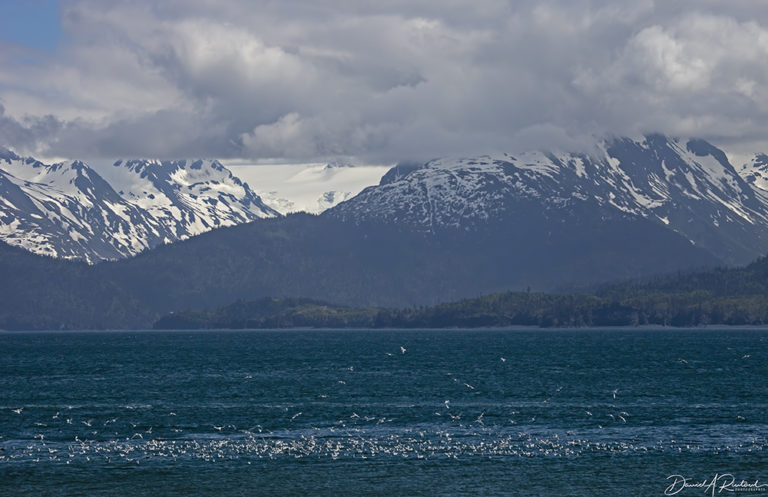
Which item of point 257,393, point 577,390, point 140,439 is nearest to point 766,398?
point 577,390

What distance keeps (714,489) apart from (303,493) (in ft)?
115

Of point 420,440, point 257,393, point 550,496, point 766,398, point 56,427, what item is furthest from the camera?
point 257,393

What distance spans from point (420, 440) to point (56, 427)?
45173 millimetres

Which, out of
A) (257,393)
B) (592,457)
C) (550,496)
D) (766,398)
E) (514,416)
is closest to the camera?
(550,496)

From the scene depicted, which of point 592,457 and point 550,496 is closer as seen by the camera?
point 550,496

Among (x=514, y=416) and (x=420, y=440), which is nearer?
(x=420, y=440)

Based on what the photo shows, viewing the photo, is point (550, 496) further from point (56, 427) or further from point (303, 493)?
point (56, 427)

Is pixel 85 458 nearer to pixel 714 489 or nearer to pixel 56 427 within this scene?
pixel 56 427

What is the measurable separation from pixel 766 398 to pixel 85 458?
104 m

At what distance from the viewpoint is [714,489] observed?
9500 centimetres

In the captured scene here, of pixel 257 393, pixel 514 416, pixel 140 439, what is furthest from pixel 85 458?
pixel 257 393

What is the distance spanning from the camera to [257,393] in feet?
597

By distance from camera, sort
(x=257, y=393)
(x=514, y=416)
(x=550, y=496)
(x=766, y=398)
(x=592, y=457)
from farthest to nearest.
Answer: (x=257, y=393), (x=766, y=398), (x=514, y=416), (x=592, y=457), (x=550, y=496)

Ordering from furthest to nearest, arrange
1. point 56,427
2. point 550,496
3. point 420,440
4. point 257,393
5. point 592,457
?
point 257,393, point 56,427, point 420,440, point 592,457, point 550,496
